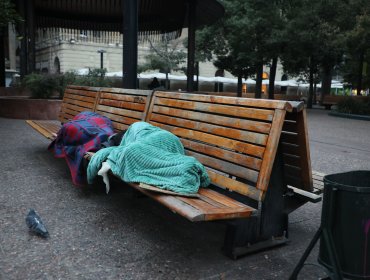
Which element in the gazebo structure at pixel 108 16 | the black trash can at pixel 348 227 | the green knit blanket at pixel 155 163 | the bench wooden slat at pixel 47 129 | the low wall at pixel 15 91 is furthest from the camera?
the low wall at pixel 15 91

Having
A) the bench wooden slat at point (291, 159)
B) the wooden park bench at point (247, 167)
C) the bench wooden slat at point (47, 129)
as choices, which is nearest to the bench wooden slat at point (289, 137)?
the wooden park bench at point (247, 167)

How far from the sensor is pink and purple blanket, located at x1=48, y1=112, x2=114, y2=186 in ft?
14.9

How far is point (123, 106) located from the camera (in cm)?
557

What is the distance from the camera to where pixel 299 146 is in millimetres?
3340

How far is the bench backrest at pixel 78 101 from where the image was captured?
21.9 feet

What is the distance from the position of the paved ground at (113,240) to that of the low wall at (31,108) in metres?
6.36

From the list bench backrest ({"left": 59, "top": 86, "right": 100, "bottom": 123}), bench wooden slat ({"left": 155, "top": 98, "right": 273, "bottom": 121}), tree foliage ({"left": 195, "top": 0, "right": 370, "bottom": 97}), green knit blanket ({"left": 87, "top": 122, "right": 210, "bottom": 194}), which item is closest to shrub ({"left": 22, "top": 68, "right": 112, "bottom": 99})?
bench backrest ({"left": 59, "top": 86, "right": 100, "bottom": 123})

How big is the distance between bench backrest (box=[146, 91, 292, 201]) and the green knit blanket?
0.18 metres

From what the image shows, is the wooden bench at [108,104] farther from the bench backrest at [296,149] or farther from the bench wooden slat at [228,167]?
the bench backrest at [296,149]

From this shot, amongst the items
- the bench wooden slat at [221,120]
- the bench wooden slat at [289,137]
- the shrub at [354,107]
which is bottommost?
the shrub at [354,107]

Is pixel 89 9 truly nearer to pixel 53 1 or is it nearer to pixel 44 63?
pixel 53 1

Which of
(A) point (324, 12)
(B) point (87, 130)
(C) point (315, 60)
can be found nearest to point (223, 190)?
(B) point (87, 130)

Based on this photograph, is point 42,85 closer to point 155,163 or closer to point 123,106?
point 123,106

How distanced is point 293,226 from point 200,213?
1.73m
